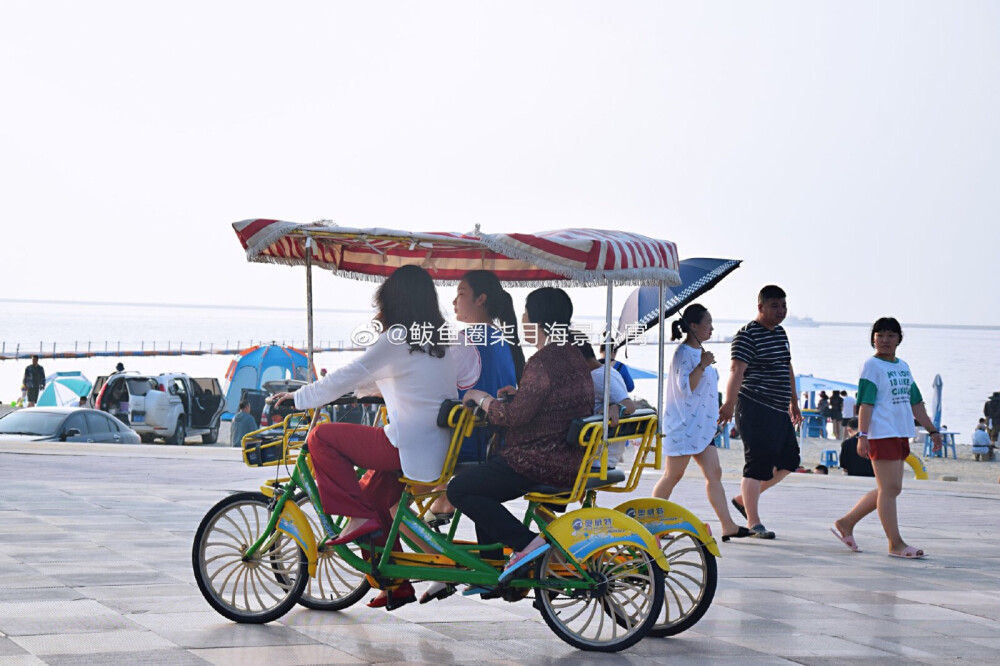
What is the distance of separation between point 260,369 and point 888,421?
1000 inches

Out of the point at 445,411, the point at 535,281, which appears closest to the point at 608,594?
the point at 445,411

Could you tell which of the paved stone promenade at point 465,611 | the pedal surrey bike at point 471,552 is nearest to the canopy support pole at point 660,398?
the pedal surrey bike at point 471,552

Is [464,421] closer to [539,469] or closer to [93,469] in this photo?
[539,469]

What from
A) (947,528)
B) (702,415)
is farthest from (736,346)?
(947,528)

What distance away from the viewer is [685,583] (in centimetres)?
589

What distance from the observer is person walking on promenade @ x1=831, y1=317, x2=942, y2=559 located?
27.0ft

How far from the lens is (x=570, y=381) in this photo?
5461 mm

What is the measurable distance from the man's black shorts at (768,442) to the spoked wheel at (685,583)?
3010mm

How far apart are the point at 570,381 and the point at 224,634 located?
6.08 feet

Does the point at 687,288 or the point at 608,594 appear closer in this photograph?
the point at 608,594

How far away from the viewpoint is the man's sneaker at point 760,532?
8.92 metres

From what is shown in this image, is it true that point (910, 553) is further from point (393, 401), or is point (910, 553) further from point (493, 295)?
point (393, 401)

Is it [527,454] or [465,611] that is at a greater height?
[527,454]

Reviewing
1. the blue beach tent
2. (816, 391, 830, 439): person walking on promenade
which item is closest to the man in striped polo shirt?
(816, 391, 830, 439): person walking on promenade
